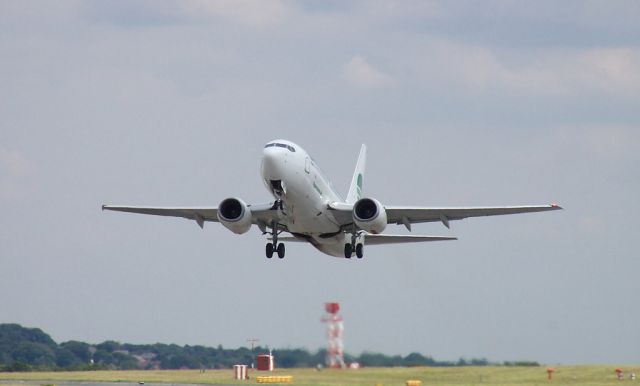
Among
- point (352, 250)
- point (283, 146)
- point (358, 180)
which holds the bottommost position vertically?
point (352, 250)

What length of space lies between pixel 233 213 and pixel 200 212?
466 centimetres

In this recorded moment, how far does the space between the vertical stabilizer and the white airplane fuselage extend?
40.5 ft

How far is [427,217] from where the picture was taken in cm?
6222

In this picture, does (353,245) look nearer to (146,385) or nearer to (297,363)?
(297,363)

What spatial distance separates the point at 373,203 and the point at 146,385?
1322 centimetres

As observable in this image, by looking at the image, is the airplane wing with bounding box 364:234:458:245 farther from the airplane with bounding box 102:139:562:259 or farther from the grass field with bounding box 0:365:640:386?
the grass field with bounding box 0:365:640:386

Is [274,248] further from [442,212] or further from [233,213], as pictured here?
[442,212]

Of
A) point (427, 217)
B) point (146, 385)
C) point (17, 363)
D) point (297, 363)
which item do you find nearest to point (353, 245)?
point (427, 217)

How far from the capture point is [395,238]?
6581 centimetres

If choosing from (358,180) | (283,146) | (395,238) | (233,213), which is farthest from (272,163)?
(358,180)

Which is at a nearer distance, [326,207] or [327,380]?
[327,380]

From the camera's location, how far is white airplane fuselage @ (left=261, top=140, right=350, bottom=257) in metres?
54.6

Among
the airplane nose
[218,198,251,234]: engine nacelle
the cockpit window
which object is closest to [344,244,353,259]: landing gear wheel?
[218,198,251,234]: engine nacelle

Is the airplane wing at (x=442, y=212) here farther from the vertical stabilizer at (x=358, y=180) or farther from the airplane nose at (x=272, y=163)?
the vertical stabilizer at (x=358, y=180)
